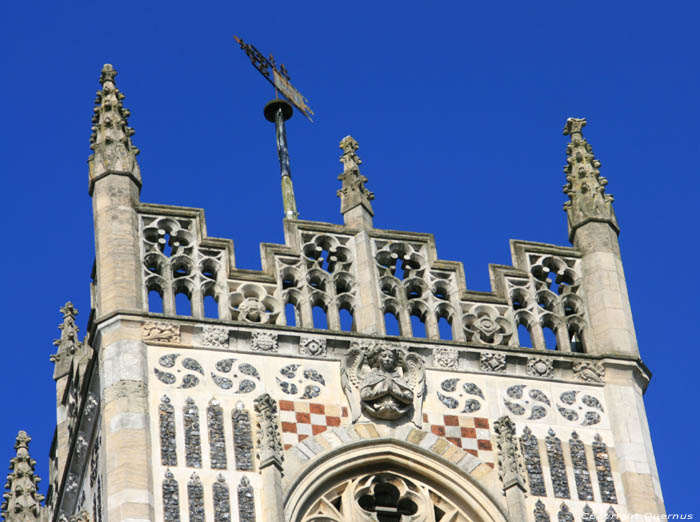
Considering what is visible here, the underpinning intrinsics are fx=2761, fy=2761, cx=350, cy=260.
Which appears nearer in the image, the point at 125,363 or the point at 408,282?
the point at 125,363

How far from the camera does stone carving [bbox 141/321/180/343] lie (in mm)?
32969

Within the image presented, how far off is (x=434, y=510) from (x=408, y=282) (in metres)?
3.37

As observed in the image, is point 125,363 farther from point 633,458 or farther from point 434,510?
point 633,458

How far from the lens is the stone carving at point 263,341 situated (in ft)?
109

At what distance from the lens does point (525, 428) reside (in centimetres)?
3347

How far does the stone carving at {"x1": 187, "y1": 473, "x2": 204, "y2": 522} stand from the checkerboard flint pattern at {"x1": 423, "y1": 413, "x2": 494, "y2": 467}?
3.04 m

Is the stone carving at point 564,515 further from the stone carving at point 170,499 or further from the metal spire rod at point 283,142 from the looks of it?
the metal spire rod at point 283,142

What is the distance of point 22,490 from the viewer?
3622cm

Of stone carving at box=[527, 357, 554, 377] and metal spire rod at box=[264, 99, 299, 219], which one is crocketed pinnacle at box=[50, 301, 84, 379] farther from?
stone carving at box=[527, 357, 554, 377]

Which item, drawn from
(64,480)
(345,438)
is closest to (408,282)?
(345,438)

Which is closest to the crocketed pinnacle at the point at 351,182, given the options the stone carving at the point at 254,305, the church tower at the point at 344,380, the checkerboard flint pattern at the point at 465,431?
the church tower at the point at 344,380

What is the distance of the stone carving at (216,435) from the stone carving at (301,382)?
0.91 meters

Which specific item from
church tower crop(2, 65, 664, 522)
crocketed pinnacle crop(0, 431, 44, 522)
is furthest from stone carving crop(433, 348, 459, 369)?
crocketed pinnacle crop(0, 431, 44, 522)

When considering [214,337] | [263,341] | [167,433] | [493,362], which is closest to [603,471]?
[493,362]
